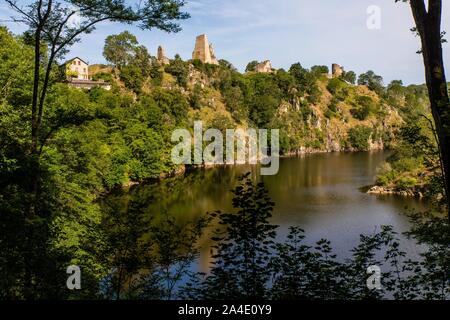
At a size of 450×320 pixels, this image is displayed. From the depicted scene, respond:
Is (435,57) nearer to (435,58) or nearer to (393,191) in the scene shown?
(435,58)

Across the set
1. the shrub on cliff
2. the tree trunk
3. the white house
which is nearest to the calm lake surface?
the tree trunk

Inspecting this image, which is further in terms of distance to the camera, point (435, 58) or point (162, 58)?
point (162, 58)

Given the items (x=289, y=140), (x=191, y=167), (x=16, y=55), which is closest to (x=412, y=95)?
(x=289, y=140)

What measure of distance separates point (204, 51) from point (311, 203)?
259ft

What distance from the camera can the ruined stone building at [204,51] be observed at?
113 metres

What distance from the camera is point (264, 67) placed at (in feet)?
454

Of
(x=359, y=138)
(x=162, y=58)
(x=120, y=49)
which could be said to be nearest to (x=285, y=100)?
(x=359, y=138)

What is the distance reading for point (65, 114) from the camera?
11.5m

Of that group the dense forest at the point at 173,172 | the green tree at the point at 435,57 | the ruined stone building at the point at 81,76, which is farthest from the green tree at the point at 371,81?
the green tree at the point at 435,57

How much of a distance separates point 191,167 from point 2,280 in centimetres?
6591

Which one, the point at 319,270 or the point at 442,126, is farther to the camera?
the point at 319,270

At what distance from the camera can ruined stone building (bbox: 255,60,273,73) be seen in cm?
13814

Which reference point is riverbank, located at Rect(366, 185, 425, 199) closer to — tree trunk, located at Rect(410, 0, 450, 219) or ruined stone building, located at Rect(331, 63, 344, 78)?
tree trunk, located at Rect(410, 0, 450, 219)
